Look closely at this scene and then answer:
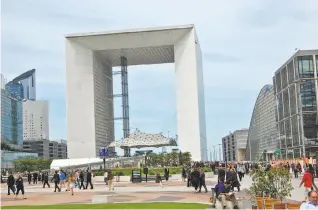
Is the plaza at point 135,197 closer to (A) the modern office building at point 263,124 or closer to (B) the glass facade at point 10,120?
(A) the modern office building at point 263,124

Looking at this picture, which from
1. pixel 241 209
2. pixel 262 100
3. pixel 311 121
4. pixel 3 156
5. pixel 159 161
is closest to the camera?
pixel 241 209

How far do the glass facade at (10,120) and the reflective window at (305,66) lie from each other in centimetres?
10518

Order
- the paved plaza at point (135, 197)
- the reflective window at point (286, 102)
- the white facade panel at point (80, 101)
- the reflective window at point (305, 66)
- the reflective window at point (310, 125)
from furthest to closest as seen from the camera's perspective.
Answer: the reflective window at point (286, 102) < the white facade panel at point (80, 101) < the reflective window at point (305, 66) < the reflective window at point (310, 125) < the paved plaza at point (135, 197)

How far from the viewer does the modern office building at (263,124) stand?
14296 cm

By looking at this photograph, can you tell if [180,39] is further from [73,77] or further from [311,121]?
[311,121]

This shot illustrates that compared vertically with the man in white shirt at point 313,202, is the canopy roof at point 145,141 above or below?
above

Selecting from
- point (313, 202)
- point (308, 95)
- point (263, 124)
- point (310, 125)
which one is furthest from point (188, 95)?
point (313, 202)

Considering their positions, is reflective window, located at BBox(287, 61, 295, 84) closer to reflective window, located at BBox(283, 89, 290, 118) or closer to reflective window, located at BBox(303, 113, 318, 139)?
reflective window, located at BBox(283, 89, 290, 118)

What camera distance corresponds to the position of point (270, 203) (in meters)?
15.3

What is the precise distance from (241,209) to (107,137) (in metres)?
91.5

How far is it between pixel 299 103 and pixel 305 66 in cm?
742

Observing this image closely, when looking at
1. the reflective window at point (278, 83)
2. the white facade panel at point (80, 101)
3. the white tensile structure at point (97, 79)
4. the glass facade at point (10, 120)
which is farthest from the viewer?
the glass facade at point (10, 120)

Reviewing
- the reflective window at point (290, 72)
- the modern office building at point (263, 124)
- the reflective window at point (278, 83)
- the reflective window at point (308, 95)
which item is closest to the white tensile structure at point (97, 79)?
the reflective window at point (290, 72)

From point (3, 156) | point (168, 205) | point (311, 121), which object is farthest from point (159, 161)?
point (3, 156)
